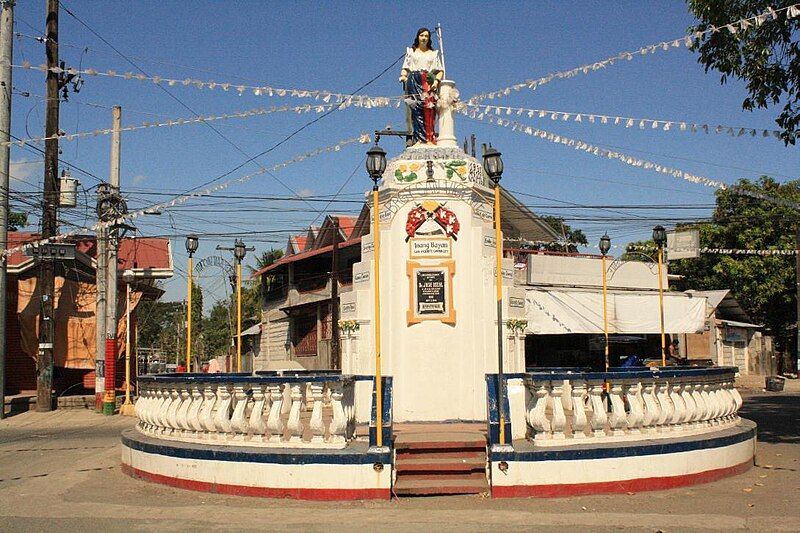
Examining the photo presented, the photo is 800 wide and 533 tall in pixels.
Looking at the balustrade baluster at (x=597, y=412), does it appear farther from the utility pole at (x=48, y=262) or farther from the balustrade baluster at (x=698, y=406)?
the utility pole at (x=48, y=262)

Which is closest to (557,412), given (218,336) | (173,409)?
(173,409)

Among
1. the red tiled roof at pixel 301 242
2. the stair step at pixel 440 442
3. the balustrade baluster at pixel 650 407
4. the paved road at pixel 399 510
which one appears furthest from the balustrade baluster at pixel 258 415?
the red tiled roof at pixel 301 242

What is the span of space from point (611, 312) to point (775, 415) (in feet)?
34.4

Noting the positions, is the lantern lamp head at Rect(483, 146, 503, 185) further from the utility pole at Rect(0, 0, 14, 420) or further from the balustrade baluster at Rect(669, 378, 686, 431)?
the utility pole at Rect(0, 0, 14, 420)

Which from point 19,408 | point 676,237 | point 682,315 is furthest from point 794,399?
point 19,408

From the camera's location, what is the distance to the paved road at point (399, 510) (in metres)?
8.37

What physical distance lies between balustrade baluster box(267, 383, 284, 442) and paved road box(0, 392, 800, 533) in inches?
31.8

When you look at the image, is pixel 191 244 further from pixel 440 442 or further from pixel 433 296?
pixel 440 442

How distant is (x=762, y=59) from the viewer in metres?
13.4

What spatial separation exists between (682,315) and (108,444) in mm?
22938

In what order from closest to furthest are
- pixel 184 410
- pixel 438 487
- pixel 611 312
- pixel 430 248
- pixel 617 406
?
1. pixel 438 487
2. pixel 617 406
3. pixel 184 410
4. pixel 430 248
5. pixel 611 312

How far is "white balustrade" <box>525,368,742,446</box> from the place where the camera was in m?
9.78

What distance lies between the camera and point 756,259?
4203 centimetres

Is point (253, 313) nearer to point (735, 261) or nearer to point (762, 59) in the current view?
point (735, 261)
